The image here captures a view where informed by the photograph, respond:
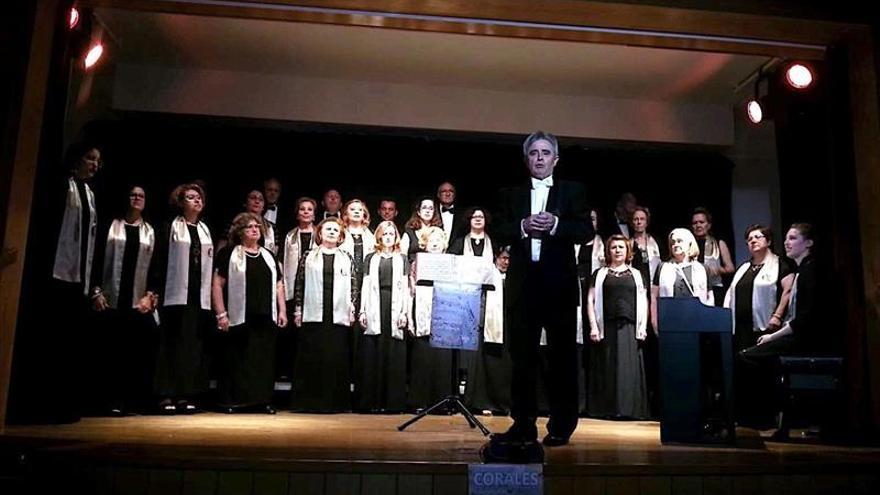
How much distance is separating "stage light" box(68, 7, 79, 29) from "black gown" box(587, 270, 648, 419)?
469 cm

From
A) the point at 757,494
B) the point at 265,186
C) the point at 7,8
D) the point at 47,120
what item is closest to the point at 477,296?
the point at 757,494

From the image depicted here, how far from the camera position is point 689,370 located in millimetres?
3812

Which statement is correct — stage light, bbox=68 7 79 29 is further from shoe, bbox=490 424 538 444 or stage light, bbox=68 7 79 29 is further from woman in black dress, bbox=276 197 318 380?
shoe, bbox=490 424 538 444

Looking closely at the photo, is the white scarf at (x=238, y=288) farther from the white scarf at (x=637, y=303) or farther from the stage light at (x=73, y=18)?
the white scarf at (x=637, y=303)

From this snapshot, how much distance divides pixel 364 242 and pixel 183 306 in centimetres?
174

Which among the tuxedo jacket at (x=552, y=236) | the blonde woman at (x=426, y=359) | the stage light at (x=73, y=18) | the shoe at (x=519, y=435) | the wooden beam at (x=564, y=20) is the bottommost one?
the shoe at (x=519, y=435)

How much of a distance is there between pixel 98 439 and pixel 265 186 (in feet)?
13.2

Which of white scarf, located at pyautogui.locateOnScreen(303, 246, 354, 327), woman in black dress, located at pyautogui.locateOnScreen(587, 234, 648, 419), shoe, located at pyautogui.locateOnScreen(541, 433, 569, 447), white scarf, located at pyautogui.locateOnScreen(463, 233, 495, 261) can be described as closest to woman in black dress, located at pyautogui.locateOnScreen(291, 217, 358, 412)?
white scarf, located at pyautogui.locateOnScreen(303, 246, 354, 327)

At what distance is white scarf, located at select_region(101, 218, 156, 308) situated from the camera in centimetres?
521

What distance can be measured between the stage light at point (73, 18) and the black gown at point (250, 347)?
2.15 meters

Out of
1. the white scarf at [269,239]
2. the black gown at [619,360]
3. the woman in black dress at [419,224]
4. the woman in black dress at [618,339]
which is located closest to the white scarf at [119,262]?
the white scarf at [269,239]

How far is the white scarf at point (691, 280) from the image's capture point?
621cm

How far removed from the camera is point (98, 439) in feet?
10.9

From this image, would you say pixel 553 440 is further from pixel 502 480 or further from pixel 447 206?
pixel 447 206
